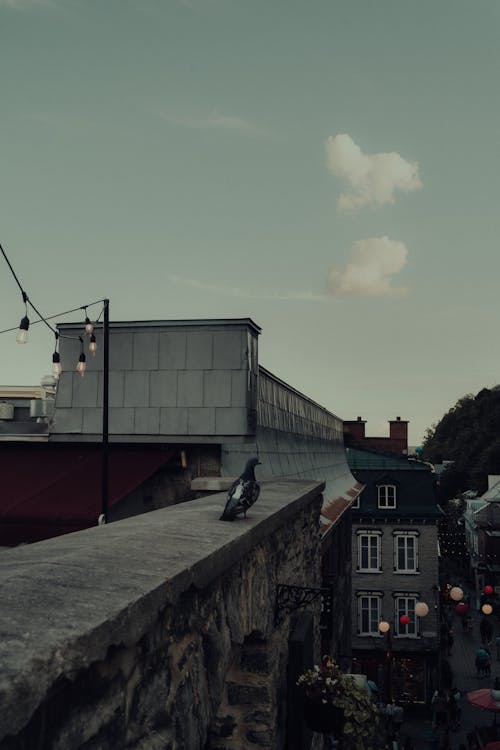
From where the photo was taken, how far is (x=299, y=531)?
788 centimetres

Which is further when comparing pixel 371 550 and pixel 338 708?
pixel 371 550

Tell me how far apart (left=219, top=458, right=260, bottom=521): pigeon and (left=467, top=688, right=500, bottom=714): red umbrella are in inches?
670

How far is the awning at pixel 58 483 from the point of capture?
948cm

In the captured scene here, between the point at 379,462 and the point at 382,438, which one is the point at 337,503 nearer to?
the point at 379,462

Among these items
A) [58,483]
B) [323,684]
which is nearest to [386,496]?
[58,483]

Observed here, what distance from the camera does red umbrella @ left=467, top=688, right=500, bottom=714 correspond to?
1898 cm

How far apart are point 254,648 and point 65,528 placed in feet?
15.8

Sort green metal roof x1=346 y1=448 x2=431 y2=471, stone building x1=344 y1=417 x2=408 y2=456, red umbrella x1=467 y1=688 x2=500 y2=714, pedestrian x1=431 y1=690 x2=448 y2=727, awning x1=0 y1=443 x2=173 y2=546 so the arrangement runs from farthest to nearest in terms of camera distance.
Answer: stone building x1=344 y1=417 x2=408 y2=456 → green metal roof x1=346 y1=448 x2=431 y2=471 → pedestrian x1=431 y1=690 x2=448 y2=727 → red umbrella x1=467 y1=688 x2=500 y2=714 → awning x1=0 y1=443 x2=173 y2=546

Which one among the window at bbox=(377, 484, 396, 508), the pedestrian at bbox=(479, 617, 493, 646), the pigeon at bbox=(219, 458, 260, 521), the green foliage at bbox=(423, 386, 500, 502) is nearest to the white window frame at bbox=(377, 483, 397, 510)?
the window at bbox=(377, 484, 396, 508)

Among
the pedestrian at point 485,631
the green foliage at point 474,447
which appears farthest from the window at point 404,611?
the green foliage at point 474,447

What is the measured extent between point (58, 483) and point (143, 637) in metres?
8.57

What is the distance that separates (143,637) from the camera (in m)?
2.80

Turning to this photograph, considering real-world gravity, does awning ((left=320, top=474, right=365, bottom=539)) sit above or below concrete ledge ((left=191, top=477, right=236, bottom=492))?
below

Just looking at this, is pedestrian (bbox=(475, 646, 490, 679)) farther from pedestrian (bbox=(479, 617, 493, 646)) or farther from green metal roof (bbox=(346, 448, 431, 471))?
green metal roof (bbox=(346, 448, 431, 471))
